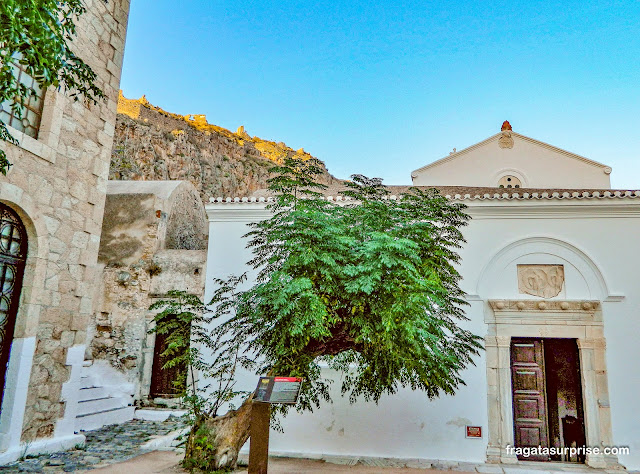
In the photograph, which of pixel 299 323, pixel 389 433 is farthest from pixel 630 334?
pixel 299 323

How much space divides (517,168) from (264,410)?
1033 centimetres

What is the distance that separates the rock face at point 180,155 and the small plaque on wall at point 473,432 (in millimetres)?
16521

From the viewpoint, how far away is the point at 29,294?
5.63m

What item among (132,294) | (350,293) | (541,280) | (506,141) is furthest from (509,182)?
(132,294)

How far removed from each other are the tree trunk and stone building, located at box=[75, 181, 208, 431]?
3.73 metres

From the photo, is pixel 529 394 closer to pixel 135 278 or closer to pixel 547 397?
pixel 547 397

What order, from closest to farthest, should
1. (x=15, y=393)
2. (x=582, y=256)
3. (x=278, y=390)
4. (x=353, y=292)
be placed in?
(x=278, y=390), (x=353, y=292), (x=15, y=393), (x=582, y=256)

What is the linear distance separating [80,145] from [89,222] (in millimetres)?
1096

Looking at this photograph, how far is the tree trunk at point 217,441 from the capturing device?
5160 mm

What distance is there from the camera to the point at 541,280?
7383 mm

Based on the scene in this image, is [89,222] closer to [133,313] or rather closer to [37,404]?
[37,404]

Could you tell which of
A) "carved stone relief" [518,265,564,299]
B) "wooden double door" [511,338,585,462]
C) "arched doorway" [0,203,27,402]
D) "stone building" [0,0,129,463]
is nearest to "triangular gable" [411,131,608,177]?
"carved stone relief" [518,265,564,299]

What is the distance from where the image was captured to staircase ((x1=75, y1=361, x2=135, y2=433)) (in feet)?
24.9

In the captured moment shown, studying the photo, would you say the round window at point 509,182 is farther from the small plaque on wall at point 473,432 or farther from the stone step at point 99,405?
the stone step at point 99,405
